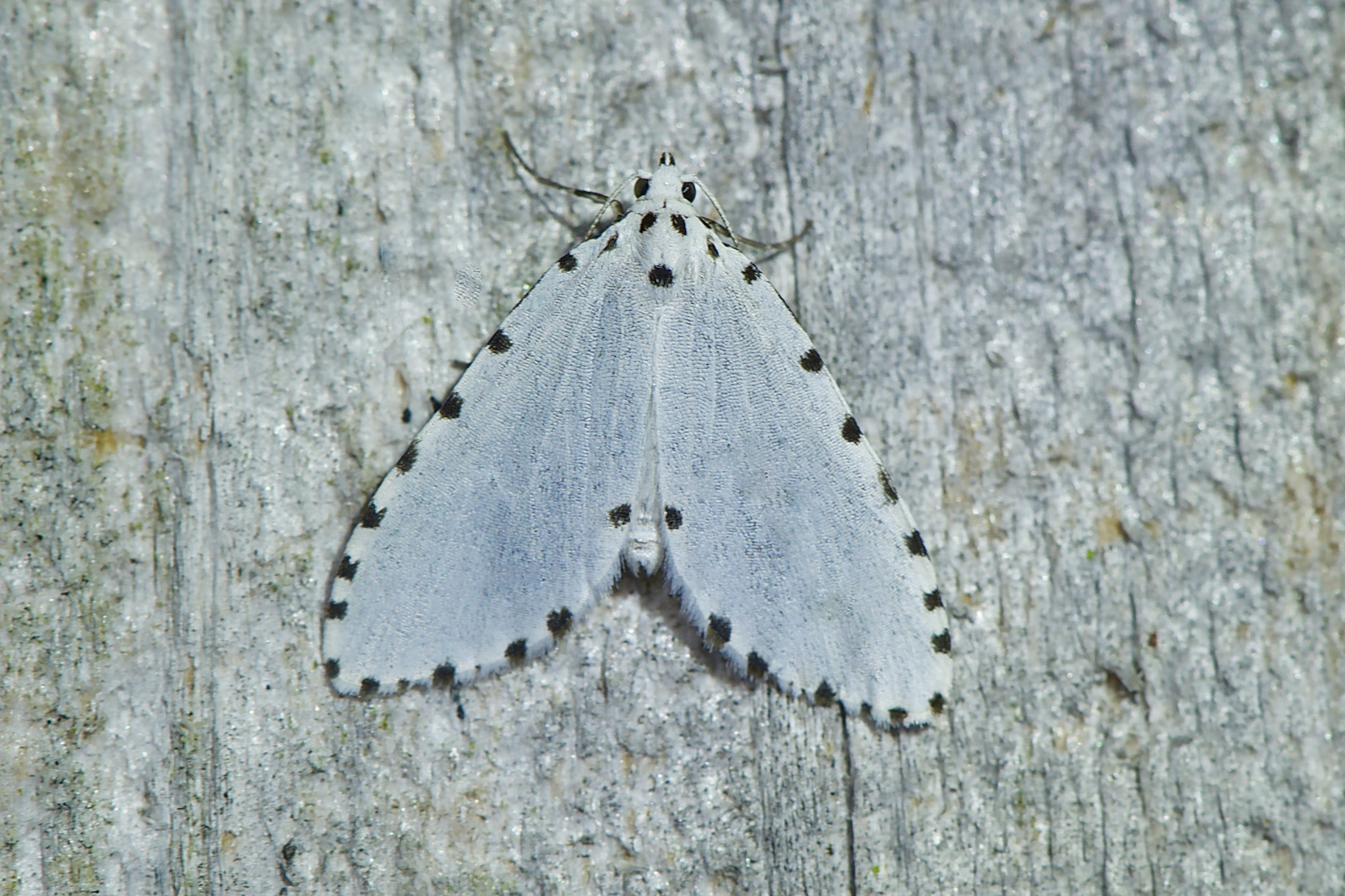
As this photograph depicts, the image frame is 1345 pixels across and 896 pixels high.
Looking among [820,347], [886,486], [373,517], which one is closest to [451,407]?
[373,517]

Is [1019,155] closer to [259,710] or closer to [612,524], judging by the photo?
[612,524]

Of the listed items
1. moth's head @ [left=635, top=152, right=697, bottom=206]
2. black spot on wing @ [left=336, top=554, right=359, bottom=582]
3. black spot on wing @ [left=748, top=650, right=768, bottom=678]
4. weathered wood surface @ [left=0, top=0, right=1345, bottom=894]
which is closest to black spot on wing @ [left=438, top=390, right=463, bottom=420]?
weathered wood surface @ [left=0, top=0, right=1345, bottom=894]

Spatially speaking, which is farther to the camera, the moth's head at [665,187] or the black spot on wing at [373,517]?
the moth's head at [665,187]

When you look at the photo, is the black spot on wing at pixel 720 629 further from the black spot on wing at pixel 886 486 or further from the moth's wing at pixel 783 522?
the black spot on wing at pixel 886 486

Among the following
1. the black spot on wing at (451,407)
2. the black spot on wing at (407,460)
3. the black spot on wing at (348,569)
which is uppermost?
the black spot on wing at (451,407)

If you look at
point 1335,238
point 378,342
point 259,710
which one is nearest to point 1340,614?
point 1335,238

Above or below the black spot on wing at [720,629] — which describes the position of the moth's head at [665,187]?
above

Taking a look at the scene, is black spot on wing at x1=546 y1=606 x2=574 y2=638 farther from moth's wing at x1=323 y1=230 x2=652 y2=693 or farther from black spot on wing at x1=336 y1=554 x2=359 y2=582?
black spot on wing at x1=336 y1=554 x2=359 y2=582

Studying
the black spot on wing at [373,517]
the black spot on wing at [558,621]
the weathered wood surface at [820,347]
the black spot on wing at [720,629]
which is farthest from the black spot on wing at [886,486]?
the black spot on wing at [373,517]
